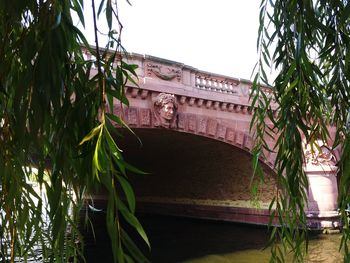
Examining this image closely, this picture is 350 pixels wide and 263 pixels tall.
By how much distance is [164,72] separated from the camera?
859 cm

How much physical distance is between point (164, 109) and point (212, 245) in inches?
136

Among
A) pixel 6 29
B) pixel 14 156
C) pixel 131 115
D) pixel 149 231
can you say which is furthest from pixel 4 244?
pixel 149 231

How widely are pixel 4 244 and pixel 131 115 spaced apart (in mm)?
7133

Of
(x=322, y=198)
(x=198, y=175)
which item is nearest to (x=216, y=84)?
(x=322, y=198)

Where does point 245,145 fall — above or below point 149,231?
above

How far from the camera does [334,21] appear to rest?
177cm

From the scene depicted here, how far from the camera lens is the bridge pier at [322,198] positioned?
10.6m

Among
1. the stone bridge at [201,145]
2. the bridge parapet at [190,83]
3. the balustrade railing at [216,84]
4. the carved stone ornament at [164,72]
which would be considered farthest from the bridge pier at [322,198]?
the carved stone ornament at [164,72]

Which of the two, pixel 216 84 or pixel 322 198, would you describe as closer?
pixel 216 84

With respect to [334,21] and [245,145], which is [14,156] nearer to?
[334,21]

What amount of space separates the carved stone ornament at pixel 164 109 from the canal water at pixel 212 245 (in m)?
2.83

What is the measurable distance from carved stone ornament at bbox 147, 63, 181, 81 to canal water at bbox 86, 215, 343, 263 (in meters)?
3.80

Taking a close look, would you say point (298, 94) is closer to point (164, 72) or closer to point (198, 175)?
point (164, 72)

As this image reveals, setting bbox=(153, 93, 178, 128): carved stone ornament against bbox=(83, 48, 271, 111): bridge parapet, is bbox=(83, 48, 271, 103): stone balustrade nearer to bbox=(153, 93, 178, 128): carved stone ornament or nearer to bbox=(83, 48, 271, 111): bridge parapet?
bbox=(83, 48, 271, 111): bridge parapet
